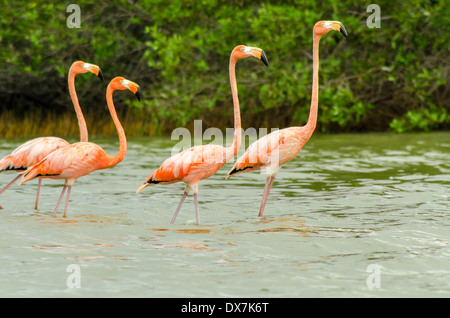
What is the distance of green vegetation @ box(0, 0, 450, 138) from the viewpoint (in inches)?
→ 645

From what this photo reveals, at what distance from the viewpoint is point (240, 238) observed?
262 inches

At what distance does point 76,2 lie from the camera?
1845cm

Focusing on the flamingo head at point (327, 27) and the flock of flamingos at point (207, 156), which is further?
the flamingo head at point (327, 27)

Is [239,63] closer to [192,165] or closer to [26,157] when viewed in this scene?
[26,157]

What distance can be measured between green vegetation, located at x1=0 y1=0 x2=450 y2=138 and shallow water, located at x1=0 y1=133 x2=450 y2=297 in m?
5.27

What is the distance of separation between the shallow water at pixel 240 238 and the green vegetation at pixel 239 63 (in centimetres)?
527

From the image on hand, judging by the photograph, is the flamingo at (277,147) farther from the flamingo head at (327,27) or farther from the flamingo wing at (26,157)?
the flamingo wing at (26,157)

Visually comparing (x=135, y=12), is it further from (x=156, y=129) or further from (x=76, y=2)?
(x=156, y=129)

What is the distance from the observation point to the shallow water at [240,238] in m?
5.12

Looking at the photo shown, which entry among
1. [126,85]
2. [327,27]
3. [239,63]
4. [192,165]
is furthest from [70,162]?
[239,63]

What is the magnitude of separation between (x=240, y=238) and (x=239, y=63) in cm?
1276

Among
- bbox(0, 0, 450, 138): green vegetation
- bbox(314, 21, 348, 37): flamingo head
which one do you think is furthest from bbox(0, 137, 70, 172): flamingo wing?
bbox(0, 0, 450, 138): green vegetation

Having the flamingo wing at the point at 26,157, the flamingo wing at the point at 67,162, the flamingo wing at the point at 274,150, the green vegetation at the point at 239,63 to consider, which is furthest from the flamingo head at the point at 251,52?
the green vegetation at the point at 239,63
